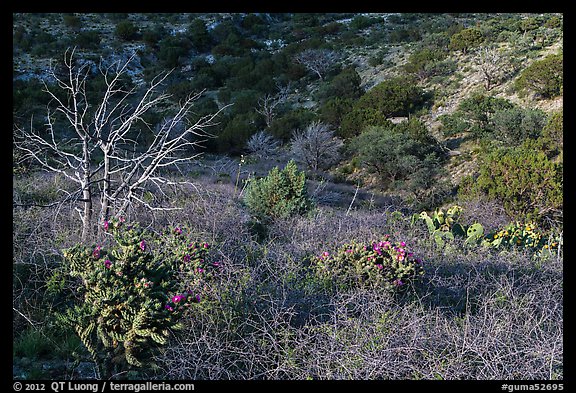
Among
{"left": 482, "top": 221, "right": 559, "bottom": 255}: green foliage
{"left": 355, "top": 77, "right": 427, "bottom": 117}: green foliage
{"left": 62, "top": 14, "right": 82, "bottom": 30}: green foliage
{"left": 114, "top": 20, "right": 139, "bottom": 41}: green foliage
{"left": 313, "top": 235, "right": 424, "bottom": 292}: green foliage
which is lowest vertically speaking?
{"left": 355, "top": 77, "right": 427, "bottom": 117}: green foliage

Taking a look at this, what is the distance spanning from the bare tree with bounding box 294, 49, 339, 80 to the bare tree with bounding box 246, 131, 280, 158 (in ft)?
29.6

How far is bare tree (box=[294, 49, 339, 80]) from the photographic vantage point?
30188 millimetres

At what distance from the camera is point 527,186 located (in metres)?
13.2

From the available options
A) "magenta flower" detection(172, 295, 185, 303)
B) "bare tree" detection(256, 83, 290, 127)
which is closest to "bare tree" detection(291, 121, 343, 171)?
"bare tree" detection(256, 83, 290, 127)

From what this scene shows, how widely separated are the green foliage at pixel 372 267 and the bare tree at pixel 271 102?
20540 mm

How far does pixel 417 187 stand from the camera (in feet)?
57.0

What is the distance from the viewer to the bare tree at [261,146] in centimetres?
2197

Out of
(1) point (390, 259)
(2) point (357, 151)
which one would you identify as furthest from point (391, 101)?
(1) point (390, 259)

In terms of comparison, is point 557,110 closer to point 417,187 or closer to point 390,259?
point 417,187

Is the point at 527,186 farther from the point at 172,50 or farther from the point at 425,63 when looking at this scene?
the point at 172,50

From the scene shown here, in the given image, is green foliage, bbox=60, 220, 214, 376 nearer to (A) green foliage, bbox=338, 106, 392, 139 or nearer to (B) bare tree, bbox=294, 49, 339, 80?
(A) green foliage, bbox=338, 106, 392, 139

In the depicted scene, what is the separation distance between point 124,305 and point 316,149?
1780 centimetres

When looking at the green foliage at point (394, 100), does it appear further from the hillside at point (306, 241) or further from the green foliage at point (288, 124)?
the green foliage at point (288, 124)

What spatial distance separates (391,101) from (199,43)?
16.5m
